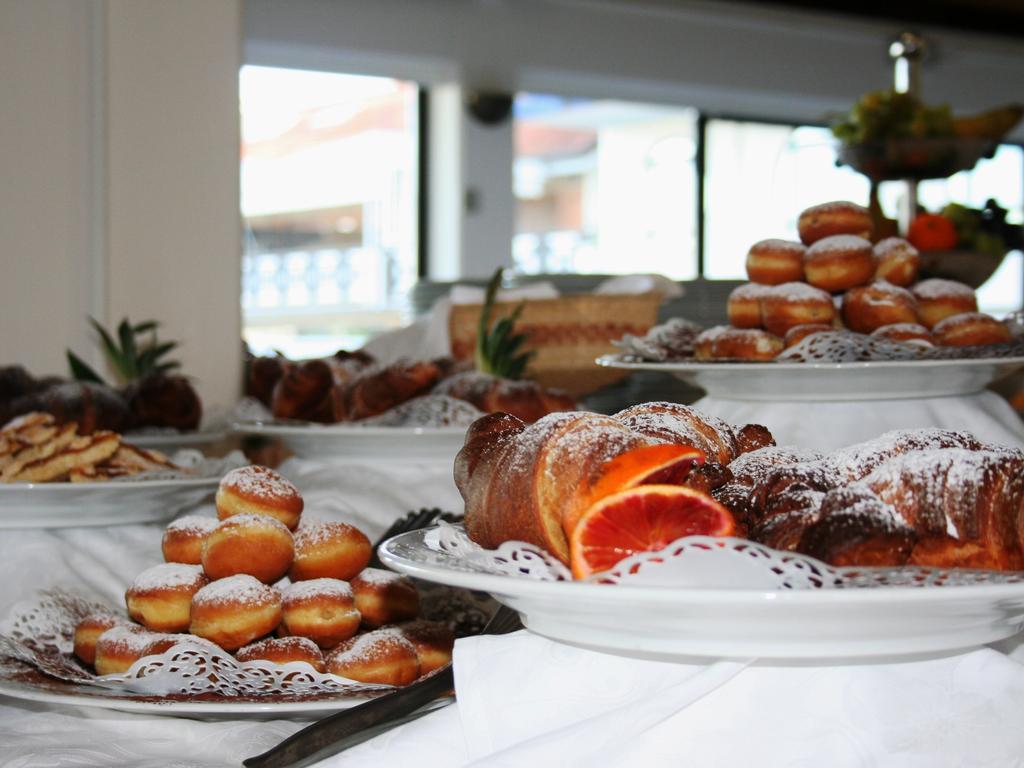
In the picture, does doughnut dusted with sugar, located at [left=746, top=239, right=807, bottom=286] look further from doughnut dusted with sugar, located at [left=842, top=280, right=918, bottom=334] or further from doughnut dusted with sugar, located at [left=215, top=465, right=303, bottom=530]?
doughnut dusted with sugar, located at [left=215, top=465, right=303, bottom=530]

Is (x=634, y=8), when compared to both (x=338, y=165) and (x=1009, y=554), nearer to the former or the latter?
(x=338, y=165)

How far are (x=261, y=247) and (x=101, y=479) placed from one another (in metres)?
6.09

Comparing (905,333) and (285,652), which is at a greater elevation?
(905,333)

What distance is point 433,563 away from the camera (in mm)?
526

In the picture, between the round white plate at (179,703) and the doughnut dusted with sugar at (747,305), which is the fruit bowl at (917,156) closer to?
the doughnut dusted with sugar at (747,305)

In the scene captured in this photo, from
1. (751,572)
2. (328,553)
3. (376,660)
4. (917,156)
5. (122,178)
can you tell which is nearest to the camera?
(751,572)

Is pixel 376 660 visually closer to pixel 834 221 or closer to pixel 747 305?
pixel 747 305

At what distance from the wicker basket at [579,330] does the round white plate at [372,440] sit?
0.49 meters

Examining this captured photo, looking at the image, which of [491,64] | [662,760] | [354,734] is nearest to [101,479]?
[354,734]

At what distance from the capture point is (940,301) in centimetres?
124

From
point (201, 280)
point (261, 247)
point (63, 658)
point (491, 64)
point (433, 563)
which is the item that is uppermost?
point (491, 64)

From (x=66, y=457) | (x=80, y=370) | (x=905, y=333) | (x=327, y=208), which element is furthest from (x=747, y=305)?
(x=327, y=208)

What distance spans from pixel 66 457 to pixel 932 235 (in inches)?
54.1

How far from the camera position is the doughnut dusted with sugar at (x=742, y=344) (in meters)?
1.15
